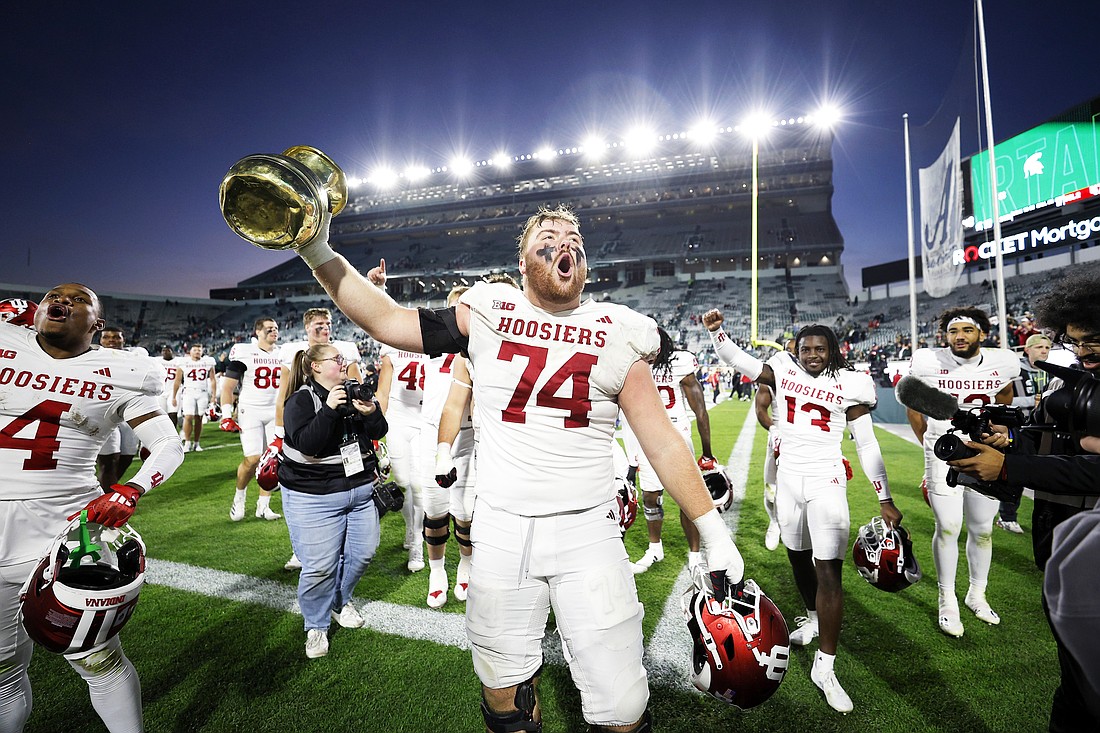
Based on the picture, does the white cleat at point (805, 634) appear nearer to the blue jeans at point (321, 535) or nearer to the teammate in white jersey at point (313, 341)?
the blue jeans at point (321, 535)

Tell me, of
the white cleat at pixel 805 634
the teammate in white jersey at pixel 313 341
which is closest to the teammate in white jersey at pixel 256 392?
the teammate in white jersey at pixel 313 341

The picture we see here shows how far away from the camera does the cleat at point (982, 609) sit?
3.84m

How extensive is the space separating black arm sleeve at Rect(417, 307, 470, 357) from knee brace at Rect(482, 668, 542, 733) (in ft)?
4.20

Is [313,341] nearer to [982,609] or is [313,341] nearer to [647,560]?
[647,560]

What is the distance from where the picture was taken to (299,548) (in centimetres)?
338

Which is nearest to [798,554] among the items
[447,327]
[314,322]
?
[447,327]

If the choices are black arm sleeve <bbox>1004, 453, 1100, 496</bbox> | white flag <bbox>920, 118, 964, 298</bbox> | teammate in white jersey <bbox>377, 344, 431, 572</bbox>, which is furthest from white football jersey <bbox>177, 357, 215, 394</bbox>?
white flag <bbox>920, 118, 964, 298</bbox>

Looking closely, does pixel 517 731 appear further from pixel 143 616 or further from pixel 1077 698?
pixel 143 616

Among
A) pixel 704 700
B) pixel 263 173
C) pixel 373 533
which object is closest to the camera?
pixel 263 173

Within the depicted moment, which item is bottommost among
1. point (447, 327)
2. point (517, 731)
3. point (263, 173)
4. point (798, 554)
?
point (517, 731)

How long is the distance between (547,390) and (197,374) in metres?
11.4

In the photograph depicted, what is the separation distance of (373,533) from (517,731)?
209 centimetres

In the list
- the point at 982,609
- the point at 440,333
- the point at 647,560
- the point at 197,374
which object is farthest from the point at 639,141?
the point at 440,333

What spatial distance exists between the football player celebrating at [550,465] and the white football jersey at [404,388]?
3.19 metres
